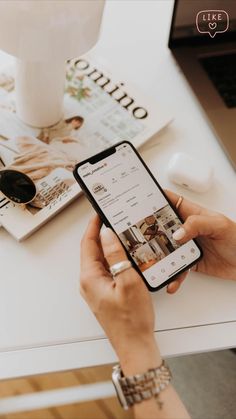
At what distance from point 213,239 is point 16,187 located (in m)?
0.28

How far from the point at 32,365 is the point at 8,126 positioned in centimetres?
35

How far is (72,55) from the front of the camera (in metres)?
0.61

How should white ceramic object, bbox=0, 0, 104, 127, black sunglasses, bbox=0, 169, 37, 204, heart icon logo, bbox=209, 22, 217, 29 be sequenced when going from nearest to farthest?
white ceramic object, bbox=0, 0, 104, 127 < black sunglasses, bbox=0, 169, 37, 204 < heart icon logo, bbox=209, 22, 217, 29

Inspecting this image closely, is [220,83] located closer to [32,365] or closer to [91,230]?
[91,230]

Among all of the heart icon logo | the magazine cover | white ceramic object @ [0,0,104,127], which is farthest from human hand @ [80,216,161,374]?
the heart icon logo

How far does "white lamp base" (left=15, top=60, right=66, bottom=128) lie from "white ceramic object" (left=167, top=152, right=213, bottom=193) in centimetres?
19

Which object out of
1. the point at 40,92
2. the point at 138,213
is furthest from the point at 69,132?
the point at 138,213

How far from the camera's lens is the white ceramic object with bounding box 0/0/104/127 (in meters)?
0.53

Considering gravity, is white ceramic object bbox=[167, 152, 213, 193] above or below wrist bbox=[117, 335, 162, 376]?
above

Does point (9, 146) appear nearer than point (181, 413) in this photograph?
No

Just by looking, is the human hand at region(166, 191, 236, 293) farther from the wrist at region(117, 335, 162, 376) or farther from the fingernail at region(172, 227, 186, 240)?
the wrist at region(117, 335, 162, 376)

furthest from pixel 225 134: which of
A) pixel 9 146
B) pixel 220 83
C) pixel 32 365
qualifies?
pixel 32 365

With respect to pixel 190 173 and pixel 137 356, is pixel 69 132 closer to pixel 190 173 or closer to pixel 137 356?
pixel 190 173

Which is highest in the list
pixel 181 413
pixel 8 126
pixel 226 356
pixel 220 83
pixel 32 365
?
pixel 8 126
